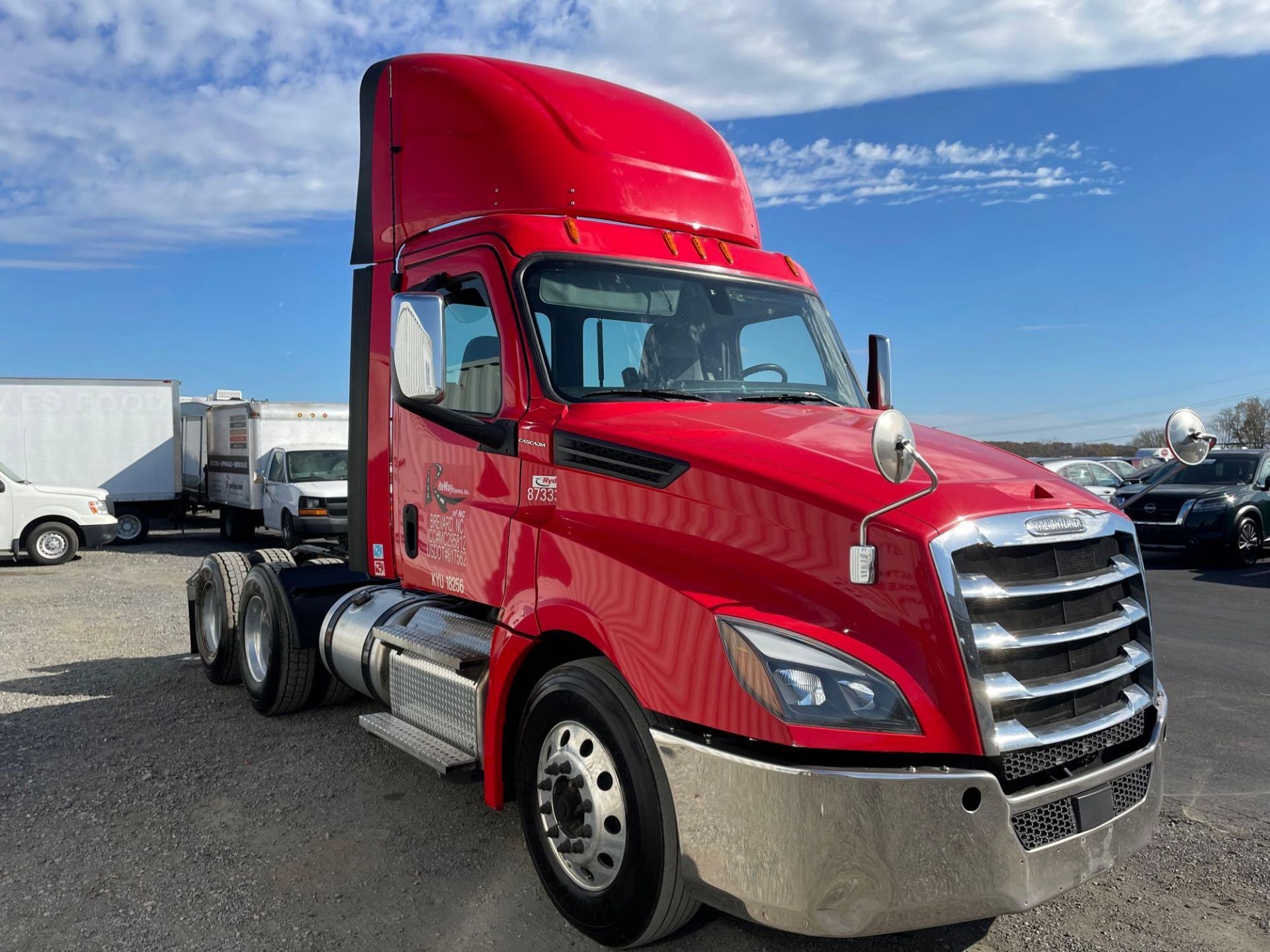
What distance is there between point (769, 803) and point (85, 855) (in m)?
3.26

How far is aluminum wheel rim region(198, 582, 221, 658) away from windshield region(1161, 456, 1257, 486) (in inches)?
582

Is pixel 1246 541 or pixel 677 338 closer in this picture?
pixel 677 338

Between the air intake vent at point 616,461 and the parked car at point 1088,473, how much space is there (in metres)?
15.2

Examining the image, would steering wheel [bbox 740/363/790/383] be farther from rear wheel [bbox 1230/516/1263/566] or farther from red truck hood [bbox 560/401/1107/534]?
rear wheel [bbox 1230/516/1263/566]

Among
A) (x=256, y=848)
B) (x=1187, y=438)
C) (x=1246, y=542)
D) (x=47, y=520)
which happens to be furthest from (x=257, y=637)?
(x=1246, y=542)

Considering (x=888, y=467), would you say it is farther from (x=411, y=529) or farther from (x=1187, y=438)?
(x=411, y=529)

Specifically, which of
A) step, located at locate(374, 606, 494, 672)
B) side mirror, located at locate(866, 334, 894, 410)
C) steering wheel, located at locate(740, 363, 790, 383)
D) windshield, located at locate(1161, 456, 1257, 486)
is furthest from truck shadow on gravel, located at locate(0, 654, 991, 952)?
windshield, located at locate(1161, 456, 1257, 486)

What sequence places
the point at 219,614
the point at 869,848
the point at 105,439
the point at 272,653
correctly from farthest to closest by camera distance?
the point at 105,439, the point at 219,614, the point at 272,653, the point at 869,848

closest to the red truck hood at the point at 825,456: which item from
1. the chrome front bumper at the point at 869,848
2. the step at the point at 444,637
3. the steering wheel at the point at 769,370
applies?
the steering wheel at the point at 769,370

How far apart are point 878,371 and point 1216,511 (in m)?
12.0

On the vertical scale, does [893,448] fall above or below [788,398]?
below

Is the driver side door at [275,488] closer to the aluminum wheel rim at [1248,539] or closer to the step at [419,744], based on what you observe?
the step at [419,744]

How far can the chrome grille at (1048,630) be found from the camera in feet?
9.45

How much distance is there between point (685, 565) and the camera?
10.5 ft
